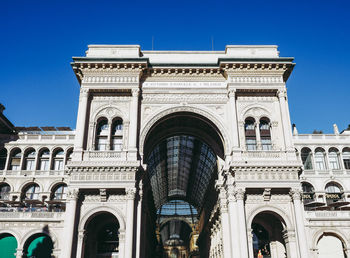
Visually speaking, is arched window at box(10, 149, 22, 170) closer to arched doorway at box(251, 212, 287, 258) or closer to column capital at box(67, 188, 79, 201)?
column capital at box(67, 188, 79, 201)

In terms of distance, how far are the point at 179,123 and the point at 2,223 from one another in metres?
19.5

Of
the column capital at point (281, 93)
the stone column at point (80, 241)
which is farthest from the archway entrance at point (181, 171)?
the column capital at point (281, 93)

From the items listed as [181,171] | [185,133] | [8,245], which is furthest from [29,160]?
[181,171]

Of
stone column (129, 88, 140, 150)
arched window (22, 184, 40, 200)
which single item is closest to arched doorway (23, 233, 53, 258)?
arched window (22, 184, 40, 200)

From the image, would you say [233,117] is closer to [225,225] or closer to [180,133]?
[180,133]

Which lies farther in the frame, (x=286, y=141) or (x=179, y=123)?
(x=179, y=123)

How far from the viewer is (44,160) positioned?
42656 millimetres

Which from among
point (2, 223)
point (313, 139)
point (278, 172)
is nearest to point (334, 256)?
point (278, 172)

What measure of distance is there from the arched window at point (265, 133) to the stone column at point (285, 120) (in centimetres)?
158

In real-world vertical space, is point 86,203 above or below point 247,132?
below

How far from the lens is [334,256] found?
98.2ft

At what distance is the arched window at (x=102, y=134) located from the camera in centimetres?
2988

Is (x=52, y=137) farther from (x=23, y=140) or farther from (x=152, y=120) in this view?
(x=152, y=120)

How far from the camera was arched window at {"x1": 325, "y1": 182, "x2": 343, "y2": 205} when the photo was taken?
42.2 m
